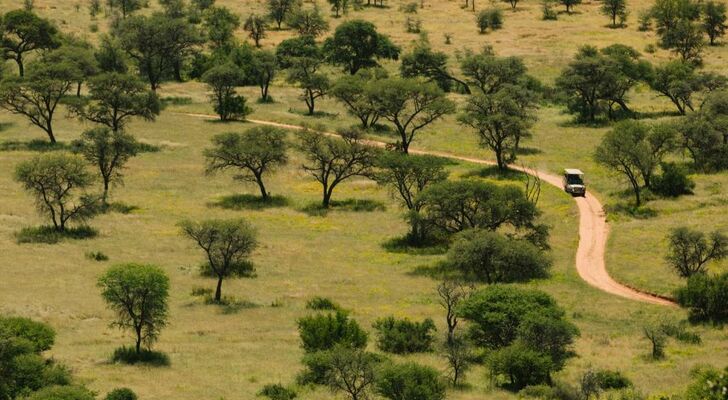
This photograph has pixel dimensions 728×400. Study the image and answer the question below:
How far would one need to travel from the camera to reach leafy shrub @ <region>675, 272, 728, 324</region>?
7631 cm

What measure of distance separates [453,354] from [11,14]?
11816 centimetres

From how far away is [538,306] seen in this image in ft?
236

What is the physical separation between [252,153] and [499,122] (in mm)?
28179

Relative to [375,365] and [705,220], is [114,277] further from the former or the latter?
[705,220]

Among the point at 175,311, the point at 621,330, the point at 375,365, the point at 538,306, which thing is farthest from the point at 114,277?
the point at 621,330

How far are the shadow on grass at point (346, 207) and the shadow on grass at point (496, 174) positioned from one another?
13.9 metres

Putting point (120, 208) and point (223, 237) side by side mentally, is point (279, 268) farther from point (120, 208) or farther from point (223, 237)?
point (120, 208)

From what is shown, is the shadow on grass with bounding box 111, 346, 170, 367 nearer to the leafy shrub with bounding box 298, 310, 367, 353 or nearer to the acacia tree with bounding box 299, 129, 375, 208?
the leafy shrub with bounding box 298, 310, 367, 353

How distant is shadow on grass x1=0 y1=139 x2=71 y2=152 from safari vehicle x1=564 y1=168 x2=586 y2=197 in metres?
55.7

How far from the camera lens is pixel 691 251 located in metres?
86.4

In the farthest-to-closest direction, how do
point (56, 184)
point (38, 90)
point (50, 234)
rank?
point (38, 90) → point (56, 184) → point (50, 234)

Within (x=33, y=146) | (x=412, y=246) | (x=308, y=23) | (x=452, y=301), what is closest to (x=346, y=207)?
(x=412, y=246)

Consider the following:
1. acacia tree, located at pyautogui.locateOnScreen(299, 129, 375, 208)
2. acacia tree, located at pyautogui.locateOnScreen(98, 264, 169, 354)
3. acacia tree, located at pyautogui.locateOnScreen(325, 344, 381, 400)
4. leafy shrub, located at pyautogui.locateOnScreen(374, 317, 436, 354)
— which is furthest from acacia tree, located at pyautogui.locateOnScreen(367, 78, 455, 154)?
acacia tree, located at pyautogui.locateOnScreen(325, 344, 381, 400)

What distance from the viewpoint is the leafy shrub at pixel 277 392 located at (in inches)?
2315
